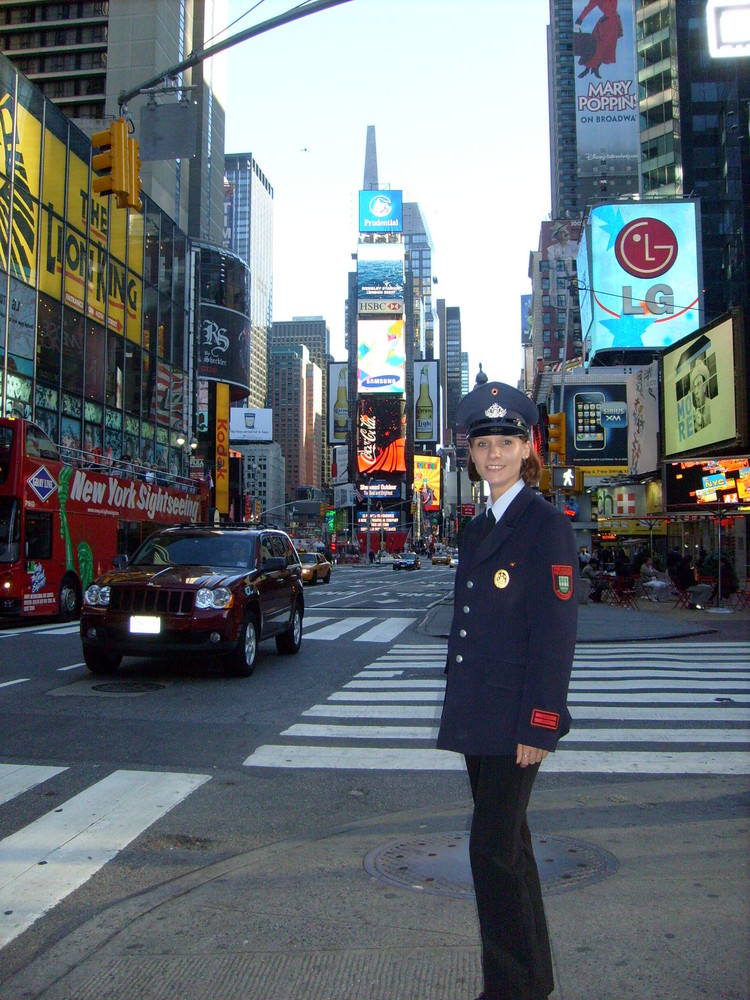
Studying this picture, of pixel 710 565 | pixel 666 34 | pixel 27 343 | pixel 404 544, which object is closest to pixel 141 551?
pixel 710 565

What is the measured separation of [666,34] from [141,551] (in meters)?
86.9

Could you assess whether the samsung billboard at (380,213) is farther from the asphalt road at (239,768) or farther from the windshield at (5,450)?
the asphalt road at (239,768)

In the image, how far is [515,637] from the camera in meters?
2.93

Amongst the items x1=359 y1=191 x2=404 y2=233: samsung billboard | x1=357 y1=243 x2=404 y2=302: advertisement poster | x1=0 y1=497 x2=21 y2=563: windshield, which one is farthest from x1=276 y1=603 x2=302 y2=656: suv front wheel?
x1=359 y1=191 x2=404 y2=233: samsung billboard

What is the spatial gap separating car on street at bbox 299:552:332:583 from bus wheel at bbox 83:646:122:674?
96.4 ft

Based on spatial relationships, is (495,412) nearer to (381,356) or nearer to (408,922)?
(408,922)

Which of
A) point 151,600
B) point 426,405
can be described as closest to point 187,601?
point 151,600

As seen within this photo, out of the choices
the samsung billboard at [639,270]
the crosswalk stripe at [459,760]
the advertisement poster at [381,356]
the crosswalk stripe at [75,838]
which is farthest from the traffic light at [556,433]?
the advertisement poster at [381,356]

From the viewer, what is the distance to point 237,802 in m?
5.46

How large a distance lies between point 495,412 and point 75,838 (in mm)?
3335

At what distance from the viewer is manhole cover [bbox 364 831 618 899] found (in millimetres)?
3938

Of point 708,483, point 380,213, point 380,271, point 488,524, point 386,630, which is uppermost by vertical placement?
point 380,213

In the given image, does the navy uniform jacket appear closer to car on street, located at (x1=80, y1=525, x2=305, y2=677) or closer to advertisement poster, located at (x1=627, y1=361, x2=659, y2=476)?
car on street, located at (x1=80, y1=525, x2=305, y2=677)

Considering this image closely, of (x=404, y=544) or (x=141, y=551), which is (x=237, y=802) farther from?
(x=404, y=544)
